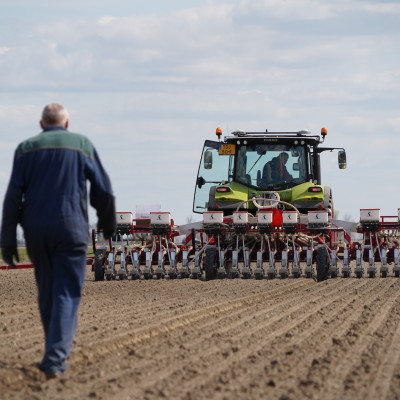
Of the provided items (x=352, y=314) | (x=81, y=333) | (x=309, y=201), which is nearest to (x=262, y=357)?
(x=81, y=333)

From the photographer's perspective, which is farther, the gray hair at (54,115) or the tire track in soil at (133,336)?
the tire track in soil at (133,336)

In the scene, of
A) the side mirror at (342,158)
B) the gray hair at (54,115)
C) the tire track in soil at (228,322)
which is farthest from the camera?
the side mirror at (342,158)

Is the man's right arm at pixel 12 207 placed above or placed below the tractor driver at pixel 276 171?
below

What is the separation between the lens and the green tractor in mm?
17266

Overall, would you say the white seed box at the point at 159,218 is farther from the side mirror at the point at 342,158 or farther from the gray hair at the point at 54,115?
the gray hair at the point at 54,115

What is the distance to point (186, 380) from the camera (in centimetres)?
566

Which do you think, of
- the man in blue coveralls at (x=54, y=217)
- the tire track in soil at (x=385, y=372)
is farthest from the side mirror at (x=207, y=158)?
the man in blue coveralls at (x=54, y=217)

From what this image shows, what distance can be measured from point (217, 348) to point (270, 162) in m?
10.8

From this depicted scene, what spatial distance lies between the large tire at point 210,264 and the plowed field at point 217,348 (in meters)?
3.59

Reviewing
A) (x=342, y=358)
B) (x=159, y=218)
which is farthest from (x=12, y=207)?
(x=159, y=218)

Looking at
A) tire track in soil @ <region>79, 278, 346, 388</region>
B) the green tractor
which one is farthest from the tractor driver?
tire track in soil @ <region>79, 278, 346, 388</region>

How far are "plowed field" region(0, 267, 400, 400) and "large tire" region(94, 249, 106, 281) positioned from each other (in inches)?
165

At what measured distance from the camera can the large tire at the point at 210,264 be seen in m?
16.2

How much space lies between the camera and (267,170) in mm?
17656
